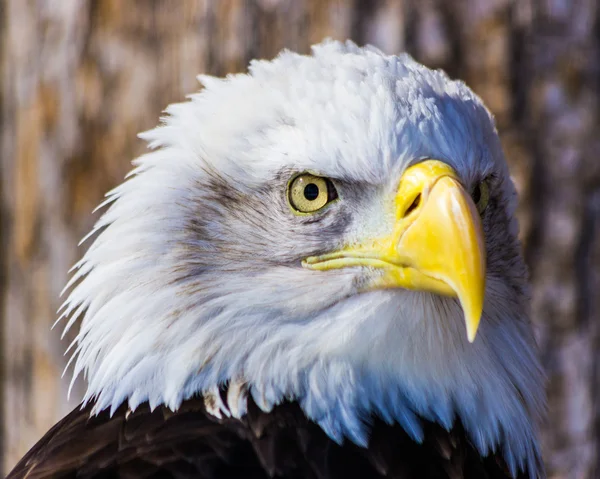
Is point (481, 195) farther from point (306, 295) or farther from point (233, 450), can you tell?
point (233, 450)

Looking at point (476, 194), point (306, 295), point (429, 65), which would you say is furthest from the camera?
point (429, 65)

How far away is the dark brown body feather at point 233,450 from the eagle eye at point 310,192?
1.58 feet

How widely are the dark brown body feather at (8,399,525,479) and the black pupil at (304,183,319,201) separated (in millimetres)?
500

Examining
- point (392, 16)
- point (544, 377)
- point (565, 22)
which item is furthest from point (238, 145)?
point (565, 22)

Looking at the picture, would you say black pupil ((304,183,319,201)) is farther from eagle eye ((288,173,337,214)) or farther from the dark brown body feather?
the dark brown body feather

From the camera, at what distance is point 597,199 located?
11.7ft

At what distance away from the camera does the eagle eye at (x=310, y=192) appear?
2.19 m

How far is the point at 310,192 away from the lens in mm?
2211

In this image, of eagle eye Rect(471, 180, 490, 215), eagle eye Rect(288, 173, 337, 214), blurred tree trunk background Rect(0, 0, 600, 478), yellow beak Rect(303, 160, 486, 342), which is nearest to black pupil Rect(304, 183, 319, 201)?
eagle eye Rect(288, 173, 337, 214)

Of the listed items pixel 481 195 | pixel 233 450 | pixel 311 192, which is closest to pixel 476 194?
pixel 481 195

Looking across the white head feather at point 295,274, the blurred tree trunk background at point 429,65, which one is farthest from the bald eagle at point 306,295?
the blurred tree trunk background at point 429,65

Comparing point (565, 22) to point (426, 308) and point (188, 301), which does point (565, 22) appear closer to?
point (426, 308)

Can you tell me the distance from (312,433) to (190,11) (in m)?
2.02

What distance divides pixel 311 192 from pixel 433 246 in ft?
1.16
